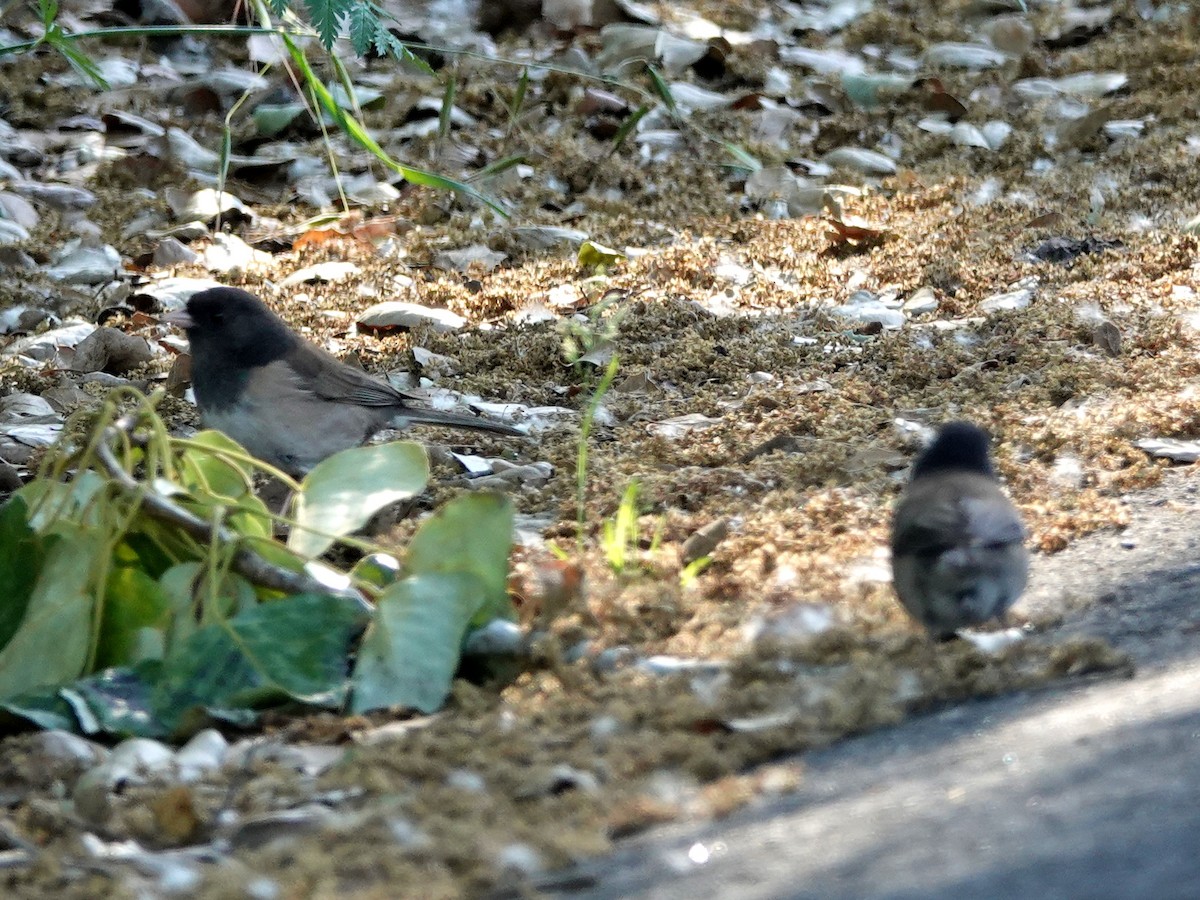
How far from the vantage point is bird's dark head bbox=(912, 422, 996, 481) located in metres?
2.91

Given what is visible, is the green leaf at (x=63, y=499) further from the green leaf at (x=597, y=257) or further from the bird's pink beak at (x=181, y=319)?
the green leaf at (x=597, y=257)

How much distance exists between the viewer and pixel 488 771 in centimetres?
215

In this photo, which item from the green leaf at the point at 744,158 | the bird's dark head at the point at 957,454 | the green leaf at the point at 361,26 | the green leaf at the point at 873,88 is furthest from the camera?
the green leaf at the point at 873,88

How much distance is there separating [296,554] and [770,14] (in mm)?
5759

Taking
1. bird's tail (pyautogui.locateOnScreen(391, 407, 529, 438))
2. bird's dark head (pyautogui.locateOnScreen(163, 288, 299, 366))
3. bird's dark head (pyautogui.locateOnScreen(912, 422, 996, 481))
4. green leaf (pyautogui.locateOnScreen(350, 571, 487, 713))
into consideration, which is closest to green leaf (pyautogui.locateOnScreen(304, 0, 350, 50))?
bird's dark head (pyautogui.locateOnScreen(163, 288, 299, 366))

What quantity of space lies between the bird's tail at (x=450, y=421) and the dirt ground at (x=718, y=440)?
53 mm

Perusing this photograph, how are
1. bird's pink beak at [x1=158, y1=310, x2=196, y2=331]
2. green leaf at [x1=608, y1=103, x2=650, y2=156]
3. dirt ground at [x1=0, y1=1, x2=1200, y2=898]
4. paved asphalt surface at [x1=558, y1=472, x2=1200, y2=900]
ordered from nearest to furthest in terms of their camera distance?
paved asphalt surface at [x1=558, y1=472, x2=1200, y2=900] < dirt ground at [x1=0, y1=1, x2=1200, y2=898] < bird's pink beak at [x1=158, y1=310, x2=196, y2=331] < green leaf at [x1=608, y1=103, x2=650, y2=156]

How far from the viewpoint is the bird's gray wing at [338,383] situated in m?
4.02

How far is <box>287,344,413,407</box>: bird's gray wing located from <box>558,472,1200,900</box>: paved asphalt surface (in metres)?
2.11

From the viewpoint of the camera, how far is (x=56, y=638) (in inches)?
101

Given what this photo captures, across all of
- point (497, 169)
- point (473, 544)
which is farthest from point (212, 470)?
point (497, 169)

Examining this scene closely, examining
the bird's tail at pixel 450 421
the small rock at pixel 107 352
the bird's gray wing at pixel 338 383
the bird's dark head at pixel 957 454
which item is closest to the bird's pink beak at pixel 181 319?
the bird's gray wing at pixel 338 383

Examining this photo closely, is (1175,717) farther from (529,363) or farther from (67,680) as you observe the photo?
(529,363)

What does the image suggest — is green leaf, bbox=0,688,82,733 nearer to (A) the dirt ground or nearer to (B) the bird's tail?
(A) the dirt ground
